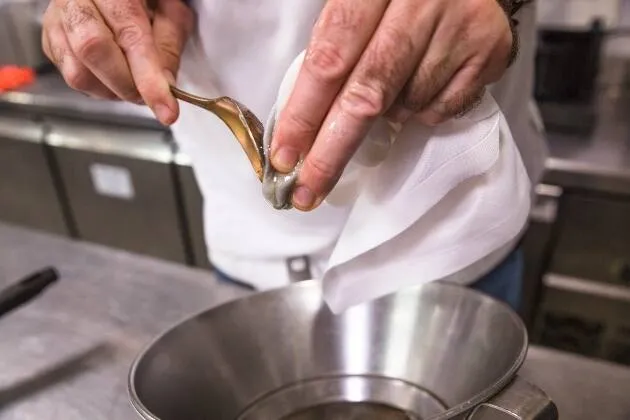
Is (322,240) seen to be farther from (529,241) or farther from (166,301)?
(529,241)

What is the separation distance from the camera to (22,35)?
141 centimetres

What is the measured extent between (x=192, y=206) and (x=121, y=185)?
15 cm

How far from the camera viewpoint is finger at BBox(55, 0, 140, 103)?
1.16 feet

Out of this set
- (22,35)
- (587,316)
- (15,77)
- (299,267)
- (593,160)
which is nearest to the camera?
(299,267)

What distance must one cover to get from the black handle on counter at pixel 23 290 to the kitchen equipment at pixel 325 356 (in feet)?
0.58

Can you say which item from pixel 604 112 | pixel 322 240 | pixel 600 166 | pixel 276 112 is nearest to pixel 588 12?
pixel 604 112

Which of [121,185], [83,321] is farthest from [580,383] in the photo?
[121,185]

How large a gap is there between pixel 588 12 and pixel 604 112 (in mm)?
178

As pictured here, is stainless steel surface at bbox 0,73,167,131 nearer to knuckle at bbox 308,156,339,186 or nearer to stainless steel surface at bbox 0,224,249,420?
stainless steel surface at bbox 0,224,249,420

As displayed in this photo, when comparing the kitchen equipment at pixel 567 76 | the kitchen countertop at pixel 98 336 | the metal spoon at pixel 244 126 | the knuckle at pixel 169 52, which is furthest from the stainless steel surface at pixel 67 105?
the metal spoon at pixel 244 126

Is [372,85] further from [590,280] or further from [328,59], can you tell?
[590,280]

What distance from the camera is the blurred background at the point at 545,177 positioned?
87 cm

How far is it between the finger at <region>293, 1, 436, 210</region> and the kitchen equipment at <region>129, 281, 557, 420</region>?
114mm

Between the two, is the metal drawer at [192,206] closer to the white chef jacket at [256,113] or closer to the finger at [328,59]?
the white chef jacket at [256,113]
